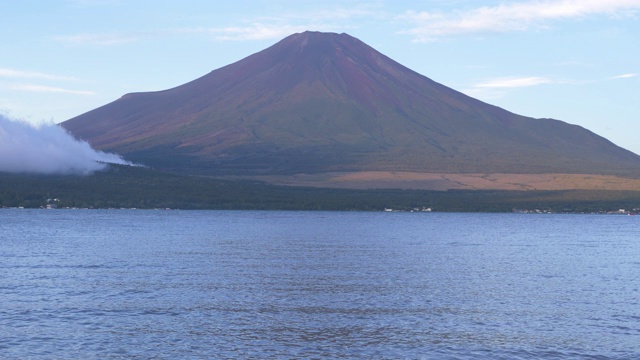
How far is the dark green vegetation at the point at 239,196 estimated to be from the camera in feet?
427

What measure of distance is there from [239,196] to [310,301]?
103440 mm

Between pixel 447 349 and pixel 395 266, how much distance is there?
22.8 metres

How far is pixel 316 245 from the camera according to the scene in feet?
211

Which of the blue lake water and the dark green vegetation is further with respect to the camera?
the dark green vegetation

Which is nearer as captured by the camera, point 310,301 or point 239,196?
point 310,301

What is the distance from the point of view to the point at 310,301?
34.5 metres

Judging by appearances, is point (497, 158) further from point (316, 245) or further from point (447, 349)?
point (447, 349)

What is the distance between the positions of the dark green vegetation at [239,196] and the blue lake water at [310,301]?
216ft

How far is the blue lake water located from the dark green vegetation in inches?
2593

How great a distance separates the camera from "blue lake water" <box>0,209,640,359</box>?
85.7 ft

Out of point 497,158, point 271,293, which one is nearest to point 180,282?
point 271,293

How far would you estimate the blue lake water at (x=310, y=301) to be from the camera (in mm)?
26125

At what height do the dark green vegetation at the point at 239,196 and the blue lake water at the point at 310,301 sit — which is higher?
the dark green vegetation at the point at 239,196

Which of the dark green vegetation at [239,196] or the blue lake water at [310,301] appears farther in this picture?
the dark green vegetation at [239,196]
